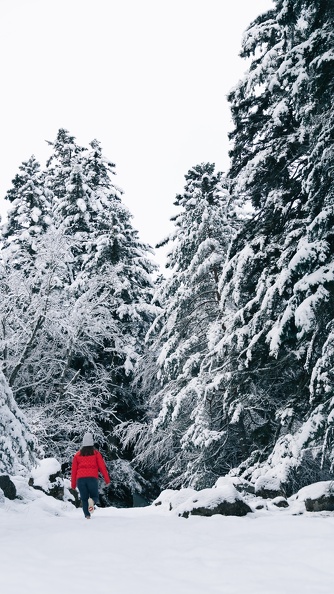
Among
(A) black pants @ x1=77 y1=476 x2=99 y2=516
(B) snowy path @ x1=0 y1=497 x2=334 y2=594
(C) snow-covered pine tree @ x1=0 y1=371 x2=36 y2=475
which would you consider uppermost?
(C) snow-covered pine tree @ x1=0 y1=371 x2=36 y2=475

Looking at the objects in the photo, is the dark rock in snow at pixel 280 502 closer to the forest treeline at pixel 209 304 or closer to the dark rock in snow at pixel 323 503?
the forest treeline at pixel 209 304

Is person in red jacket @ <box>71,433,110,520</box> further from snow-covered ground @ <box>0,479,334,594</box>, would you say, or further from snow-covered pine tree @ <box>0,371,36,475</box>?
snow-covered ground @ <box>0,479,334,594</box>

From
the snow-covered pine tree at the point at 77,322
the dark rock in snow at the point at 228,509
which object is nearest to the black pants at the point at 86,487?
the dark rock in snow at the point at 228,509

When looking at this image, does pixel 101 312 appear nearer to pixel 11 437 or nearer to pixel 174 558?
pixel 11 437

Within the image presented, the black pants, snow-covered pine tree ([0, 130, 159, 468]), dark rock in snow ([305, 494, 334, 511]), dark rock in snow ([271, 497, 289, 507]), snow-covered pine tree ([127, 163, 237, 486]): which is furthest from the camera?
Result: snow-covered pine tree ([0, 130, 159, 468])

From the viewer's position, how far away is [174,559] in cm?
477

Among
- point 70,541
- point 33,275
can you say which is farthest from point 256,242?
point 33,275

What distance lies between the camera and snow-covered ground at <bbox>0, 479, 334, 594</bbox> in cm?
367

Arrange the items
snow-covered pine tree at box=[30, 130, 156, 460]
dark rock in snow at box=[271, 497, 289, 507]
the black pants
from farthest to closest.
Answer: snow-covered pine tree at box=[30, 130, 156, 460] < the black pants < dark rock in snow at box=[271, 497, 289, 507]

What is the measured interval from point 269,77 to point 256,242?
3531mm

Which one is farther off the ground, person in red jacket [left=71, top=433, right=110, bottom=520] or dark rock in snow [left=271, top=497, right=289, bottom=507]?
person in red jacket [left=71, top=433, right=110, bottom=520]

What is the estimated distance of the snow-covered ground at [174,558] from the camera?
12.0 ft

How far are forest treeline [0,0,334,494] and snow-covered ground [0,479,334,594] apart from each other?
7.44ft

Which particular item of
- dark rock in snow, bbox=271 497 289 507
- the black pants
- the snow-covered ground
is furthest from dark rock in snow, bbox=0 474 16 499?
dark rock in snow, bbox=271 497 289 507
